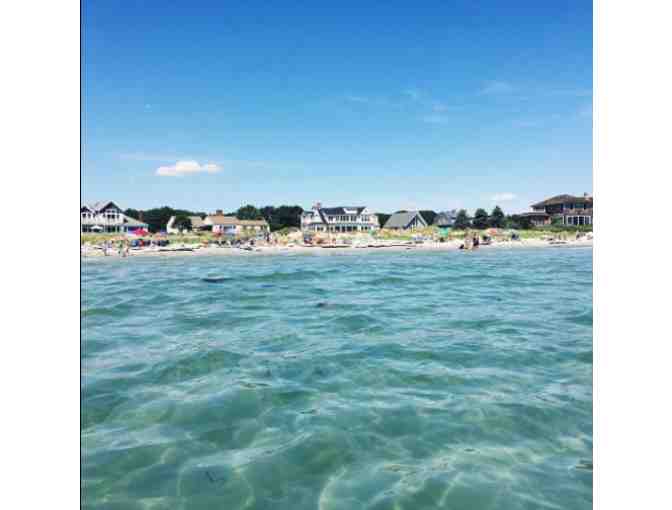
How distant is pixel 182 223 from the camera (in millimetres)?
65500

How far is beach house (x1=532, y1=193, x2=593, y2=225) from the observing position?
47.5m

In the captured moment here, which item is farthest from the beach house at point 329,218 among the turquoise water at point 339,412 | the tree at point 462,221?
the turquoise water at point 339,412

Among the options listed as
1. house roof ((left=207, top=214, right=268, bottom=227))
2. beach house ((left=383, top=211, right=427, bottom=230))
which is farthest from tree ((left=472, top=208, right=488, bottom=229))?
house roof ((left=207, top=214, right=268, bottom=227))

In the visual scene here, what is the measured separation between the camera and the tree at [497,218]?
56.4m

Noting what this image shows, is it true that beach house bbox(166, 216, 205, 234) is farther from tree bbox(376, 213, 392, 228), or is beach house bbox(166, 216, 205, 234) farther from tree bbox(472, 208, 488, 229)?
tree bbox(472, 208, 488, 229)

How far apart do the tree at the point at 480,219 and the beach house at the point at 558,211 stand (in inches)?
198

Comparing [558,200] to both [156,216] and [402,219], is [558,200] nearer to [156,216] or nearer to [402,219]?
[402,219]

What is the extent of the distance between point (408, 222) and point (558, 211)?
26.1m
